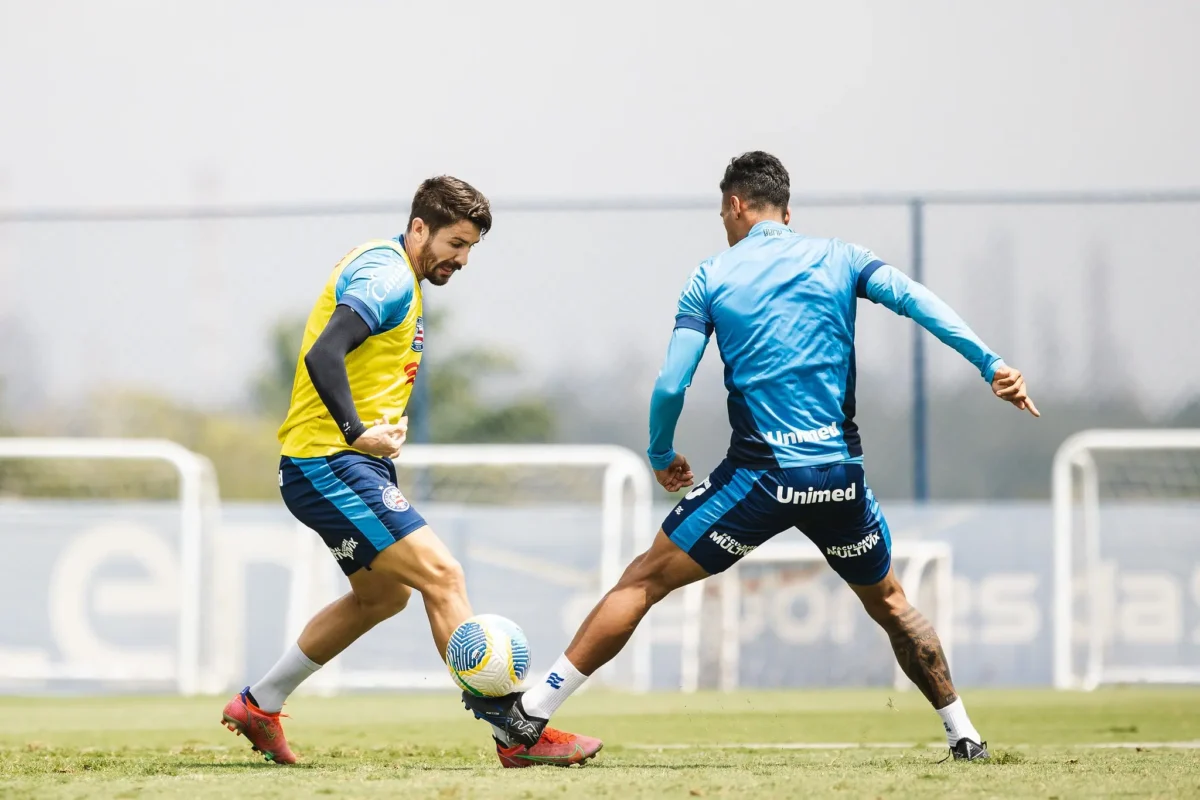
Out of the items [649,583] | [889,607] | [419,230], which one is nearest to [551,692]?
[649,583]

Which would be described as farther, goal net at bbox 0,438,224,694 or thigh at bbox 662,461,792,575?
goal net at bbox 0,438,224,694

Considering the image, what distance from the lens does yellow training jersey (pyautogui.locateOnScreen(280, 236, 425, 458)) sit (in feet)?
17.0

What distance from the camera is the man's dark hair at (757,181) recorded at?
17.3ft

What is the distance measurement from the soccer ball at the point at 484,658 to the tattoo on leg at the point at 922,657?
1.36m

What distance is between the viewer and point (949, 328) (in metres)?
4.96

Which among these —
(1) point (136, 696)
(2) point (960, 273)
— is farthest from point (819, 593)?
(1) point (136, 696)

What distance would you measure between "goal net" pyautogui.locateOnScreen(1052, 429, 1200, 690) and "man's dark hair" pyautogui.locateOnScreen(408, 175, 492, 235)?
748cm

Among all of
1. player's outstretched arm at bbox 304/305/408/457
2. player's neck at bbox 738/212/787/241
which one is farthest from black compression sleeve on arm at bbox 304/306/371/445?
player's neck at bbox 738/212/787/241

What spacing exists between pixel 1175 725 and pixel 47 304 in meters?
11.0


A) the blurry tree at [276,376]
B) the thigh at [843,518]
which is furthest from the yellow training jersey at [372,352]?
the blurry tree at [276,376]

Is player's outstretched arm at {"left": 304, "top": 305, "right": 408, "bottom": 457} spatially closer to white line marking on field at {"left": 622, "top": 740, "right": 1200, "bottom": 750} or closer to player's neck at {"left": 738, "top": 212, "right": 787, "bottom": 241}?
player's neck at {"left": 738, "top": 212, "right": 787, "bottom": 241}

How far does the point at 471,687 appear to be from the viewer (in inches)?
199

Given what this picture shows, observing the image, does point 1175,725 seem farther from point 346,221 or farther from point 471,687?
point 346,221

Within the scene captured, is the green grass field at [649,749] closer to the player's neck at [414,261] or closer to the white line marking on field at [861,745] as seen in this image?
the white line marking on field at [861,745]
